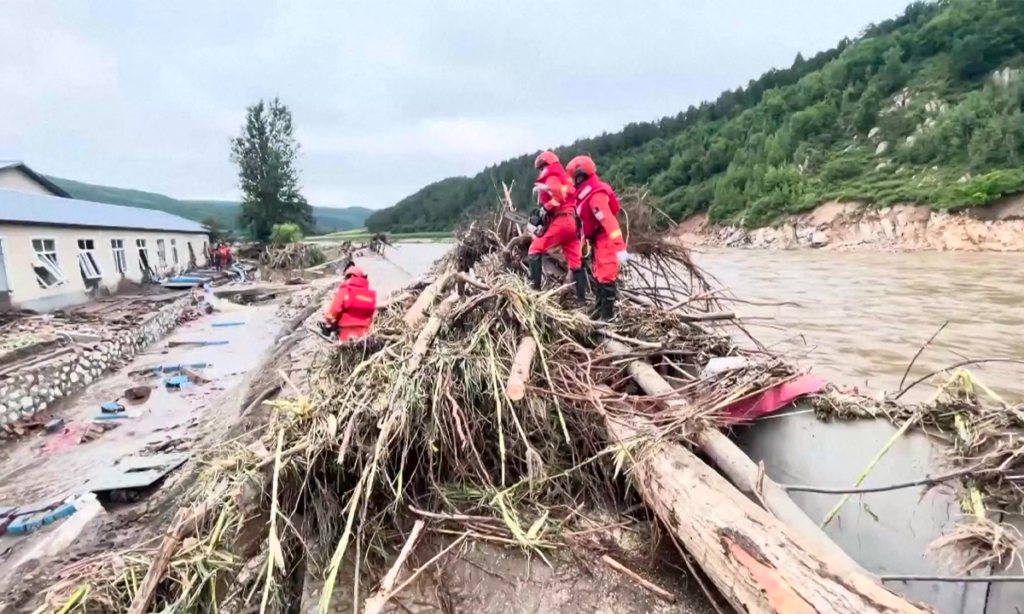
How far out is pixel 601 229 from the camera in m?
5.39

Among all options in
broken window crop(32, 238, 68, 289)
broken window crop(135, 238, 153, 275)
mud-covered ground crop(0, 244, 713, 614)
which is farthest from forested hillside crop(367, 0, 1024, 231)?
mud-covered ground crop(0, 244, 713, 614)

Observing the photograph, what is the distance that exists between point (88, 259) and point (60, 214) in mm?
1427

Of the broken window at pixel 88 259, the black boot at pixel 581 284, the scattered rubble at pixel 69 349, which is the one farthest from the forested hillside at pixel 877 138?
the black boot at pixel 581 284

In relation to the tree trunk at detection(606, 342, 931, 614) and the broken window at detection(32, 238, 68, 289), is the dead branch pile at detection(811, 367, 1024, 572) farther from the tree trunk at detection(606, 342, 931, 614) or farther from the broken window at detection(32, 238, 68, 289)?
the broken window at detection(32, 238, 68, 289)

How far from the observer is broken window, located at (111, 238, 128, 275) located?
62.0 feet

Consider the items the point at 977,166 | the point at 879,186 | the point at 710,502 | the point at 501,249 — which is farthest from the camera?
the point at 879,186

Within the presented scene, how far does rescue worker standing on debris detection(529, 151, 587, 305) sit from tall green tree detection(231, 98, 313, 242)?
49.7m

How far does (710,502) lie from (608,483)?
→ 885mm

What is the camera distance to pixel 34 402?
29.7ft

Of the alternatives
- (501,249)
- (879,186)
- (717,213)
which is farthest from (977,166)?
(501,249)

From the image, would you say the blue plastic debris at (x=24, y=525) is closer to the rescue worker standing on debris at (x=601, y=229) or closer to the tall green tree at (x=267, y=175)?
the rescue worker standing on debris at (x=601, y=229)

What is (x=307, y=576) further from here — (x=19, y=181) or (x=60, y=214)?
(x=19, y=181)

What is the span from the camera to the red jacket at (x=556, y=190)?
5773 mm

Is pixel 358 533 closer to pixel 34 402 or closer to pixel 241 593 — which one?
pixel 241 593
